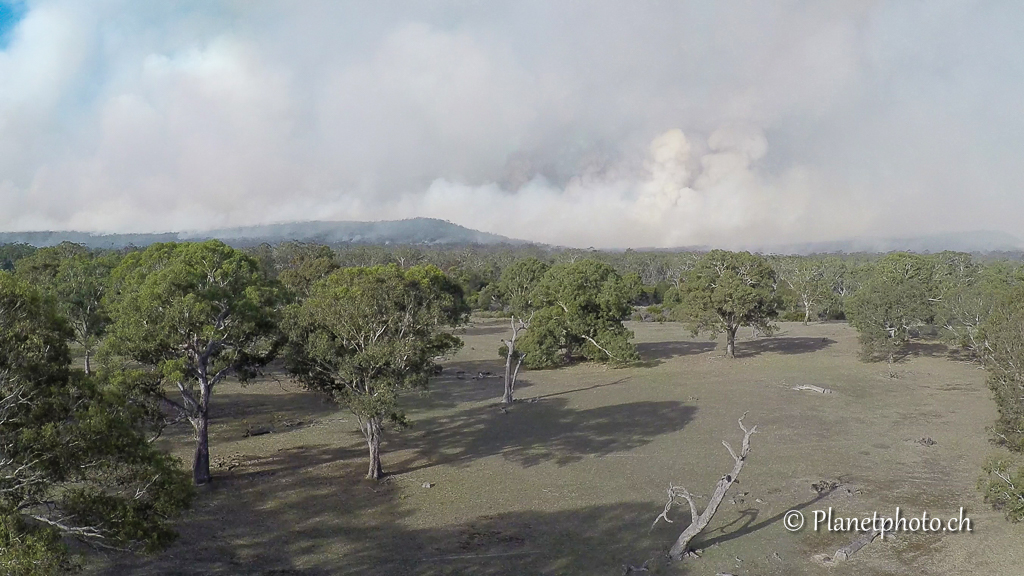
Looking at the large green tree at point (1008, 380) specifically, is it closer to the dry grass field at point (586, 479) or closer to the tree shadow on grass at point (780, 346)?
the dry grass field at point (586, 479)

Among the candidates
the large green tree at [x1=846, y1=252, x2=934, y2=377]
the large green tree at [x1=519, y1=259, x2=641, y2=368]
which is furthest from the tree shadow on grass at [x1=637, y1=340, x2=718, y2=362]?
the large green tree at [x1=846, y1=252, x2=934, y2=377]

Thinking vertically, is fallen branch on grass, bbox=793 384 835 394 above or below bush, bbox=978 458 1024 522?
below

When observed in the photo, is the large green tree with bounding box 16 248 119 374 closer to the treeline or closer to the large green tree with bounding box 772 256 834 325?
the treeline

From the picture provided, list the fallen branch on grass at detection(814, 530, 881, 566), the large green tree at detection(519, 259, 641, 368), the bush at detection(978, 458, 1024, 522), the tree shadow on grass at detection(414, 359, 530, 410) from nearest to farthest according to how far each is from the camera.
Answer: the bush at detection(978, 458, 1024, 522), the fallen branch on grass at detection(814, 530, 881, 566), the tree shadow on grass at detection(414, 359, 530, 410), the large green tree at detection(519, 259, 641, 368)

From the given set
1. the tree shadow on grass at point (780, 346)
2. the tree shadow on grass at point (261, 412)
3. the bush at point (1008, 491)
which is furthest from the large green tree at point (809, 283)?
the bush at point (1008, 491)

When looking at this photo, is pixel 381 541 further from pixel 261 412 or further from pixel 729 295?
pixel 729 295

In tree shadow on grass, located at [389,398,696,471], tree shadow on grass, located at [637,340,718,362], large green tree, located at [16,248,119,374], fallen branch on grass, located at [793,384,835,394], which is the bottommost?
Result: tree shadow on grass, located at [389,398,696,471]
